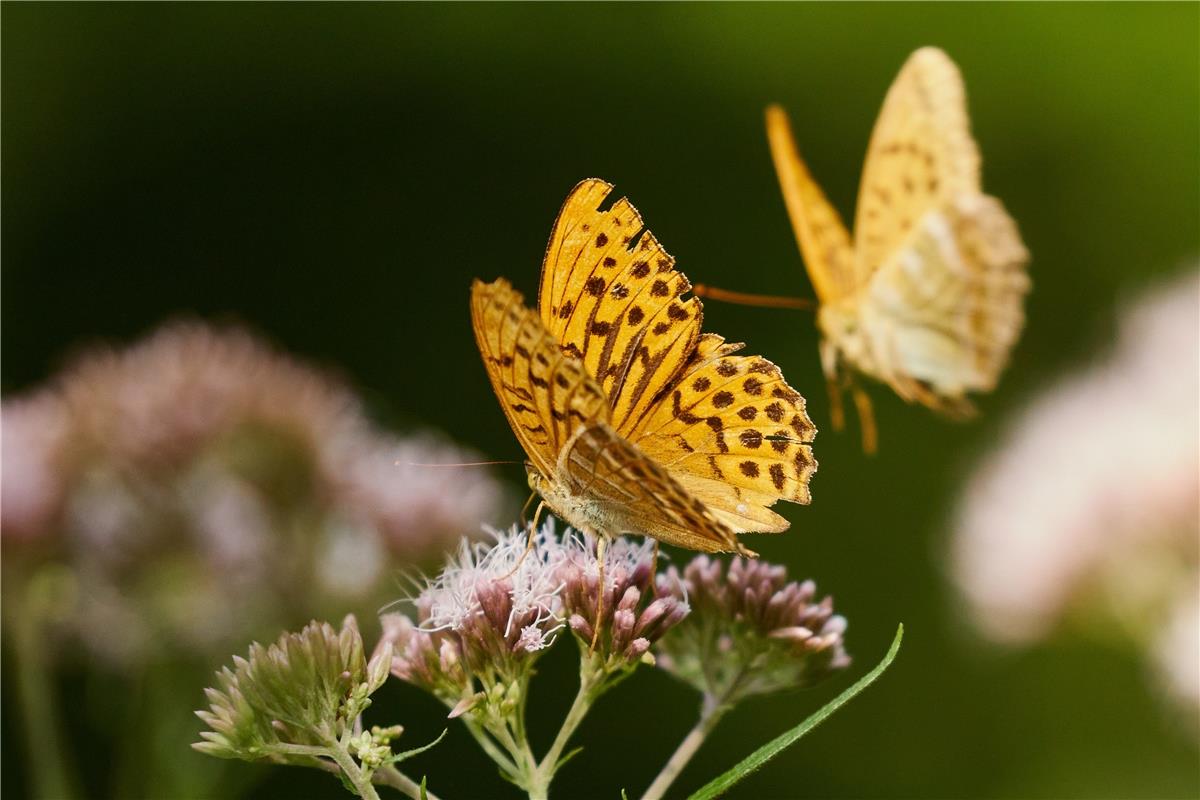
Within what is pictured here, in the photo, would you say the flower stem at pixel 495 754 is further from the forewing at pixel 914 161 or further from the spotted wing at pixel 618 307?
the forewing at pixel 914 161

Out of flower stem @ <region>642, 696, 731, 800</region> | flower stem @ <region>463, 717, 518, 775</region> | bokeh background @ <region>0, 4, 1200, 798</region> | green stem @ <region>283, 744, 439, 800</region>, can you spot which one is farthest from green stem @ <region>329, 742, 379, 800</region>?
bokeh background @ <region>0, 4, 1200, 798</region>

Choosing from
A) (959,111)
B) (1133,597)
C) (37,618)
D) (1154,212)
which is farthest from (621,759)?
(1154,212)

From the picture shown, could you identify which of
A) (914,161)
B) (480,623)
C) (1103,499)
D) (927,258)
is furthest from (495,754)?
(1103,499)

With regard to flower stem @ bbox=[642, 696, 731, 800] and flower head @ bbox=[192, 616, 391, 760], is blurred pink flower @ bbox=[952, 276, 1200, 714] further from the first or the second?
flower head @ bbox=[192, 616, 391, 760]

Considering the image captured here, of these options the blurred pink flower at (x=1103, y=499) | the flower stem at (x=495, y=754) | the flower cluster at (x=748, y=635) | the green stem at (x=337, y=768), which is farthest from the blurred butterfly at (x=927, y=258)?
the green stem at (x=337, y=768)

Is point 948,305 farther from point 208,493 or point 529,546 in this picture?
point 208,493

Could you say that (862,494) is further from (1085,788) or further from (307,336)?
(307,336)
